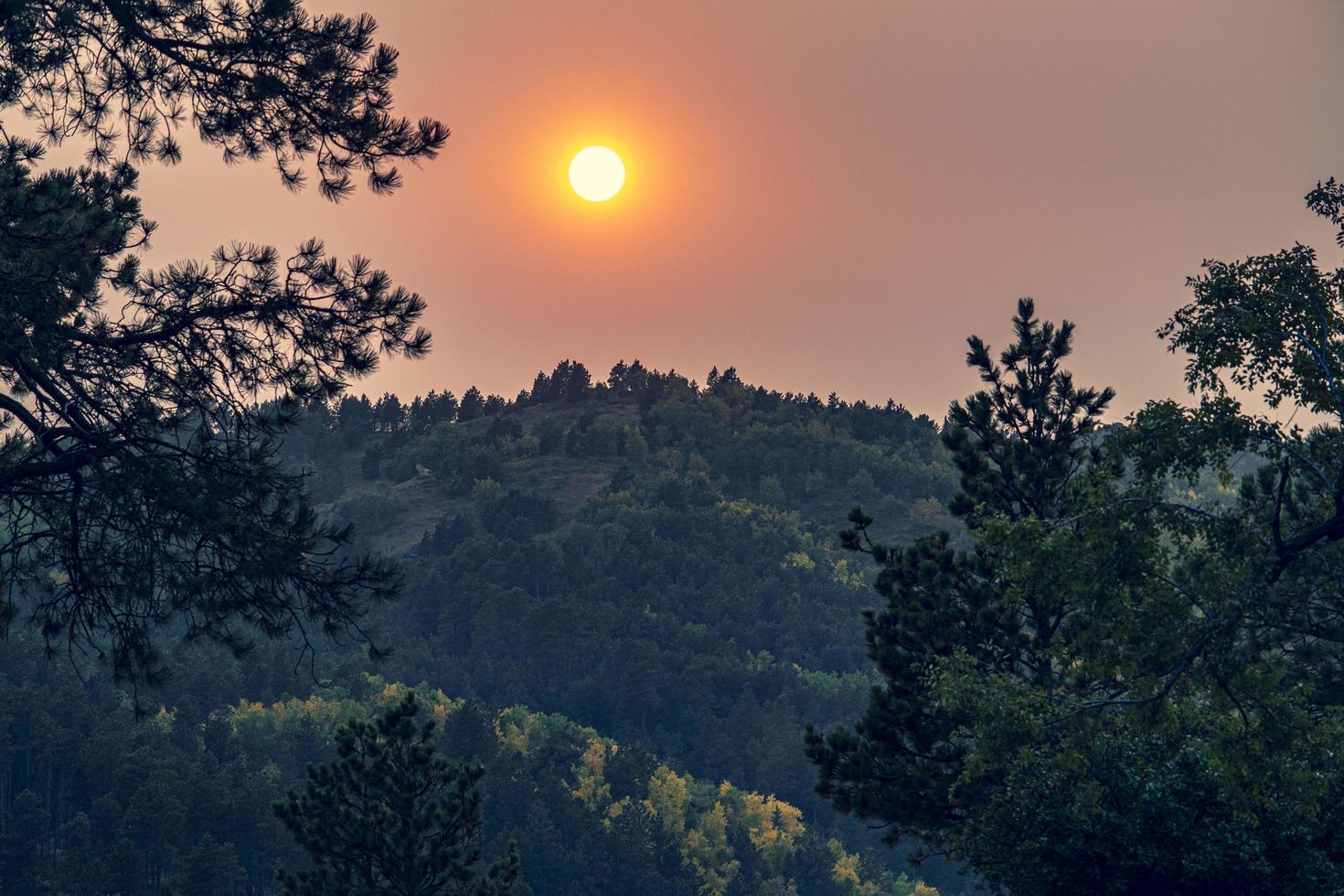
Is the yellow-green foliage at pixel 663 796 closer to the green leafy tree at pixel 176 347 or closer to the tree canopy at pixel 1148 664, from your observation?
the tree canopy at pixel 1148 664

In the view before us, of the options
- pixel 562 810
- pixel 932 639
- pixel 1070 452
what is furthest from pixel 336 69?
pixel 562 810

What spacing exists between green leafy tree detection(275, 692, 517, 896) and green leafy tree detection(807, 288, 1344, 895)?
7.76 m

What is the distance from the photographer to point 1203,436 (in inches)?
608

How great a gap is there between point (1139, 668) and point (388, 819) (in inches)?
634

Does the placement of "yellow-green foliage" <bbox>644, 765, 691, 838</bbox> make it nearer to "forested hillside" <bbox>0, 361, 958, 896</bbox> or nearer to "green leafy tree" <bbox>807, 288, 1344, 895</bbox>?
"forested hillside" <bbox>0, 361, 958, 896</bbox>

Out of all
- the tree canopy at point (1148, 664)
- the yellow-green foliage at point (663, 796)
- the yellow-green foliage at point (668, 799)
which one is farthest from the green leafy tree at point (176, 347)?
the yellow-green foliage at point (668, 799)

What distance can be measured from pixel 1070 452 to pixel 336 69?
50.0ft

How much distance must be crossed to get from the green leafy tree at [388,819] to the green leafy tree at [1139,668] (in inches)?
306

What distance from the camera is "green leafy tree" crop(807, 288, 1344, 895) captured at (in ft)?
50.1

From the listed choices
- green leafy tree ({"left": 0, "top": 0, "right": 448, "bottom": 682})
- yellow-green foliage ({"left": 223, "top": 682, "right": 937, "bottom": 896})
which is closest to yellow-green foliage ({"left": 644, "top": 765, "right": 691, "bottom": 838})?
yellow-green foliage ({"left": 223, "top": 682, "right": 937, "bottom": 896})

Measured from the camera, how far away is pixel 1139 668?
16281 millimetres

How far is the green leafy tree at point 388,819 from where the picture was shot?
2617cm

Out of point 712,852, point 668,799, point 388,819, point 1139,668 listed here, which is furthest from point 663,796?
point 1139,668

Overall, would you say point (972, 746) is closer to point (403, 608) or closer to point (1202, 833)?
point (1202, 833)
